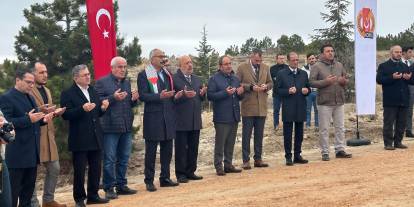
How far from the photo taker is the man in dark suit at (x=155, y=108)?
801 cm

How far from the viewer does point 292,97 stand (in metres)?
9.77

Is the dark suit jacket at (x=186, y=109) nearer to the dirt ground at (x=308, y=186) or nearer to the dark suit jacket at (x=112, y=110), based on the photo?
the dirt ground at (x=308, y=186)

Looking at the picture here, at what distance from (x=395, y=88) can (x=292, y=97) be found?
229 centimetres

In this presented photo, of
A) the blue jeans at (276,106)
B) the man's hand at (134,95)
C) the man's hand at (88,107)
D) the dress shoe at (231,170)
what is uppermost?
the man's hand at (134,95)

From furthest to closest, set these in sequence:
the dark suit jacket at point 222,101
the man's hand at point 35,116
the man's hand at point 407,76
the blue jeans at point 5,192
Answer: the man's hand at point 407,76 < the dark suit jacket at point 222,101 < the man's hand at point 35,116 < the blue jeans at point 5,192

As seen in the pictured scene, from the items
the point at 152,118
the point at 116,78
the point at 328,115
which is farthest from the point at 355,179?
the point at 116,78

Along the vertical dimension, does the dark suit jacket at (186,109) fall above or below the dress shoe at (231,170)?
above

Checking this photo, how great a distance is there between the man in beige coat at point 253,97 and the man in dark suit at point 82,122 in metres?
3.16

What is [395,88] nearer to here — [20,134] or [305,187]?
[305,187]

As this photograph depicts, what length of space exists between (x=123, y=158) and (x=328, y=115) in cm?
408

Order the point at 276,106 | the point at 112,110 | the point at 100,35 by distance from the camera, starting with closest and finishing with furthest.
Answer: the point at 112,110
the point at 100,35
the point at 276,106

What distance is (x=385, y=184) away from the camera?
Answer: 24.0 feet

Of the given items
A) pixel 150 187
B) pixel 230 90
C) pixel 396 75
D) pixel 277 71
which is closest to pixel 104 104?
pixel 150 187

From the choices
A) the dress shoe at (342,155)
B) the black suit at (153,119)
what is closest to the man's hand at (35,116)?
the black suit at (153,119)
